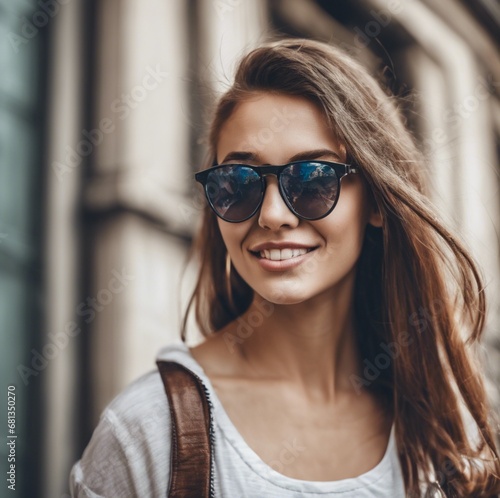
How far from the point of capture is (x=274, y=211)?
1900 millimetres

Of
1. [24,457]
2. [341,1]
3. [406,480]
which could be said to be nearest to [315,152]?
[406,480]

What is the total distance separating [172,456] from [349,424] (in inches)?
24.9

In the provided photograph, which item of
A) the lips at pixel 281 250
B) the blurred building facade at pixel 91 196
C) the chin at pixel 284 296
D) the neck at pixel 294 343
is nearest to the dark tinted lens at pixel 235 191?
the lips at pixel 281 250

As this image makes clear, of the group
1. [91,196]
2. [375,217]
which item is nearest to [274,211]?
[375,217]

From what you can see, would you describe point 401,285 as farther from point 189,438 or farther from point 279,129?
point 189,438

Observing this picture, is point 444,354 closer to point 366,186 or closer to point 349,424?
point 349,424

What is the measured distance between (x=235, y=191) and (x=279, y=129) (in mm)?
219

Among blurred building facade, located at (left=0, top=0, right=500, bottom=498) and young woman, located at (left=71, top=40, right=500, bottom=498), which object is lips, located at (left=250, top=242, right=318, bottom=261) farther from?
blurred building facade, located at (left=0, top=0, right=500, bottom=498)

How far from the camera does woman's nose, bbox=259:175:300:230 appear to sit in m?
1.90

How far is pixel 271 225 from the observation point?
6.26ft

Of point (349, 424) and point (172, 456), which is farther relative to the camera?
point (349, 424)

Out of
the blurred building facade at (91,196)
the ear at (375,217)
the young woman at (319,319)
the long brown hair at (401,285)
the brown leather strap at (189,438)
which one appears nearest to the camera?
the brown leather strap at (189,438)

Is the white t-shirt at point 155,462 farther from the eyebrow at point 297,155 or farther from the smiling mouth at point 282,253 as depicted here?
the eyebrow at point 297,155

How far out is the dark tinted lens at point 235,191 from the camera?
1.92 m
